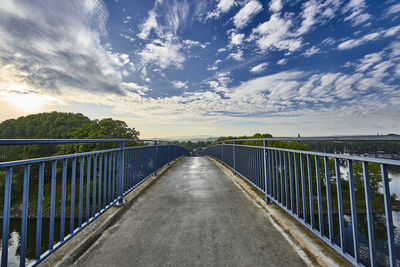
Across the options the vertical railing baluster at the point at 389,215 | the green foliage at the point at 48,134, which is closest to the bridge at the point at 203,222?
the vertical railing baluster at the point at 389,215

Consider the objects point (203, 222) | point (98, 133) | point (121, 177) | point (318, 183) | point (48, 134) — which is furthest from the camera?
point (48, 134)

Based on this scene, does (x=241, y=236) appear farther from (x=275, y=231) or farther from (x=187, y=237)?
(x=187, y=237)

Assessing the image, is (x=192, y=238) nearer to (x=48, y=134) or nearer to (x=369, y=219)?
(x=369, y=219)

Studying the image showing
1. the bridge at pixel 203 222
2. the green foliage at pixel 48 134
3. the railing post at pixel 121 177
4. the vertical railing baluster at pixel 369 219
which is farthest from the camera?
the green foliage at pixel 48 134

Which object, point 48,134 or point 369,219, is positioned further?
point 48,134

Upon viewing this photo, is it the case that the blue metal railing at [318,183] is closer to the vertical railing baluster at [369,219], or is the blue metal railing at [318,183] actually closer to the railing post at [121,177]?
the vertical railing baluster at [369,219]

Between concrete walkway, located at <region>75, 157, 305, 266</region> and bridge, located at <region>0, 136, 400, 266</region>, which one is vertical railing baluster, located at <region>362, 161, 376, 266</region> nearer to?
bridge, located at <region>0, 136, 400, 266</region>

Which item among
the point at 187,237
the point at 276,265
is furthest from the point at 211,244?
the point at 276,265

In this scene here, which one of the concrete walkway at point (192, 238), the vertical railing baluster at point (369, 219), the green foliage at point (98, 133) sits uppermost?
the green foliage at point (98, 133)

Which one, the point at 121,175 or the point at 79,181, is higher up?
the point at 121,175

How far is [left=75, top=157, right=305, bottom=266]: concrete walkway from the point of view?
1892 millimetres

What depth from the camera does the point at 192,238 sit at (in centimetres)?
227

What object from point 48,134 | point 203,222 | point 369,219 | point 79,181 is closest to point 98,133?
point 79,181

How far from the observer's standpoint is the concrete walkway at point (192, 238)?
189 centimetres
